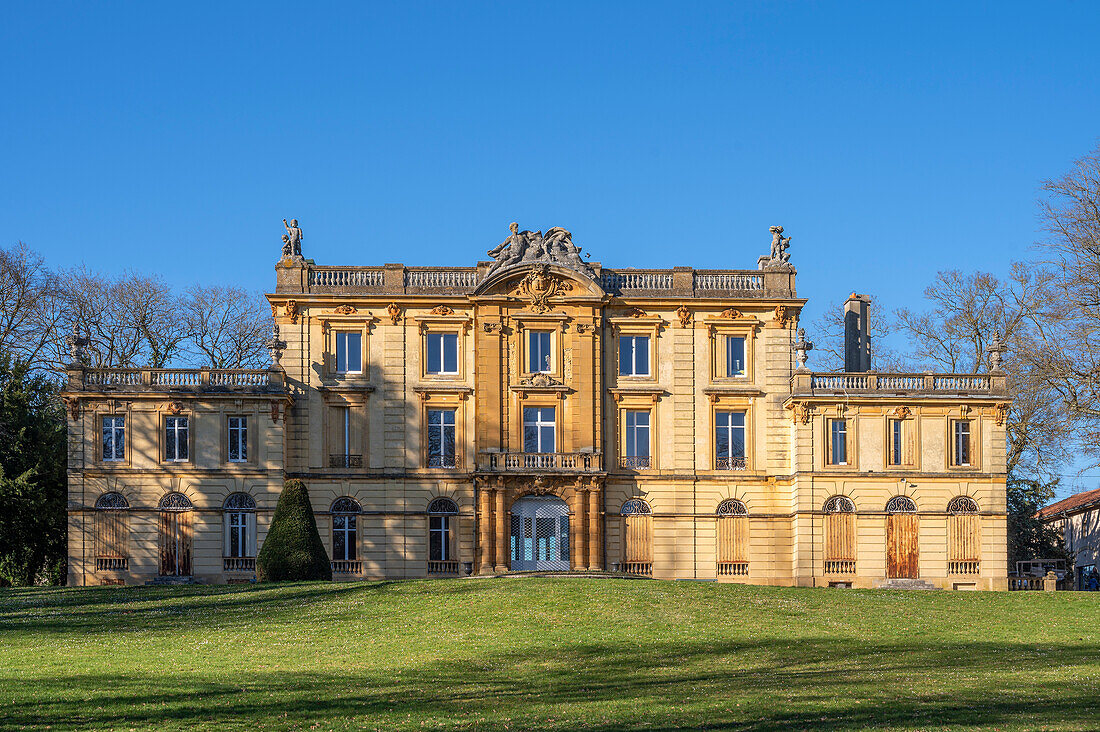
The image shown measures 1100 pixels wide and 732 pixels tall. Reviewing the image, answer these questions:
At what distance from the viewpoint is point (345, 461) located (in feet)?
157

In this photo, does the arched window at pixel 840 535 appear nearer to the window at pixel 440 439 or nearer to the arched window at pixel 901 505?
the arched window at pixel 901 505

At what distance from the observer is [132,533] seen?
46.5 m

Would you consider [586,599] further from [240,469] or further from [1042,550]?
[1042,550]

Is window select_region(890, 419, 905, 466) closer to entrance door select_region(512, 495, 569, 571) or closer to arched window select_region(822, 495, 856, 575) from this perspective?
arched window select_region(822, 495, 856, 575)

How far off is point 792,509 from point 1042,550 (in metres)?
14.4

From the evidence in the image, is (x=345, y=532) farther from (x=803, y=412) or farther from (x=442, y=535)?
(x=803, y=412)

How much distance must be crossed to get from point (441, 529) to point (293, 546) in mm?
7625

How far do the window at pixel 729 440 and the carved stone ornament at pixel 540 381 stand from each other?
586 centimetres

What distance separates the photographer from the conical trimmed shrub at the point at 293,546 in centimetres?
4131

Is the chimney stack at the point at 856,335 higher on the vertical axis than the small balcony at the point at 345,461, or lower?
higher

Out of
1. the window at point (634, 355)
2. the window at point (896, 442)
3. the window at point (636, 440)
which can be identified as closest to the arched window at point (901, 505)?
the window at point (896, 442)

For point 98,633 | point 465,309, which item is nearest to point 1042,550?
point 465,309

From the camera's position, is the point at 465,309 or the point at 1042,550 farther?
the point at 1042,550

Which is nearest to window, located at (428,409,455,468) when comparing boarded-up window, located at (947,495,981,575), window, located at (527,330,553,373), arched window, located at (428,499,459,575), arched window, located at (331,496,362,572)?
arched window, located at (428,499,459,575)
